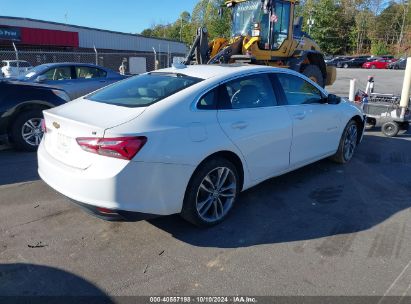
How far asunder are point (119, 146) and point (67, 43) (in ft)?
115

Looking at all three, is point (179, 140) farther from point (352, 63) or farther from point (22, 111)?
point (352, 63)

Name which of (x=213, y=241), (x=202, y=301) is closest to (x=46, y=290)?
(x=202, y=301)

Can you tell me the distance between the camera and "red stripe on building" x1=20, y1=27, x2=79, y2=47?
3178 centimetres

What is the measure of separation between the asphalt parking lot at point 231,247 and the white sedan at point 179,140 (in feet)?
1.20

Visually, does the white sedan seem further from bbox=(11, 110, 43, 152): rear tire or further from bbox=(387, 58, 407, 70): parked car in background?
bbox=(387, 58, 407, 70): parked car in background

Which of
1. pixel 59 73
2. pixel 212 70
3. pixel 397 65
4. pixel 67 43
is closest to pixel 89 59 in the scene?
pixel 67 43

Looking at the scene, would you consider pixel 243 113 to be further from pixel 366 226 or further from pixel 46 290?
pixel 46 290

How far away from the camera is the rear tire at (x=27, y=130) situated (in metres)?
6.23

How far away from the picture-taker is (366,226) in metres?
3.80

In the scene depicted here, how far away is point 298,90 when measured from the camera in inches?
189

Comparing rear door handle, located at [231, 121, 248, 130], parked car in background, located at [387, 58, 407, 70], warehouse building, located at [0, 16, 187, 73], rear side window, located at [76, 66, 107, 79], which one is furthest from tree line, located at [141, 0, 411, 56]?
rear door handle, located at [231, 121, 248, 130]

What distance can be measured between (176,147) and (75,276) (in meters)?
1.33

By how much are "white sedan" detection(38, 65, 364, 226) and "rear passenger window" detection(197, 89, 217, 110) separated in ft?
0.04

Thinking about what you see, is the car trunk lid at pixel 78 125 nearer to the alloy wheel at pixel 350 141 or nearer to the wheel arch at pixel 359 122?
the alloy wheel at pixel 350 141
